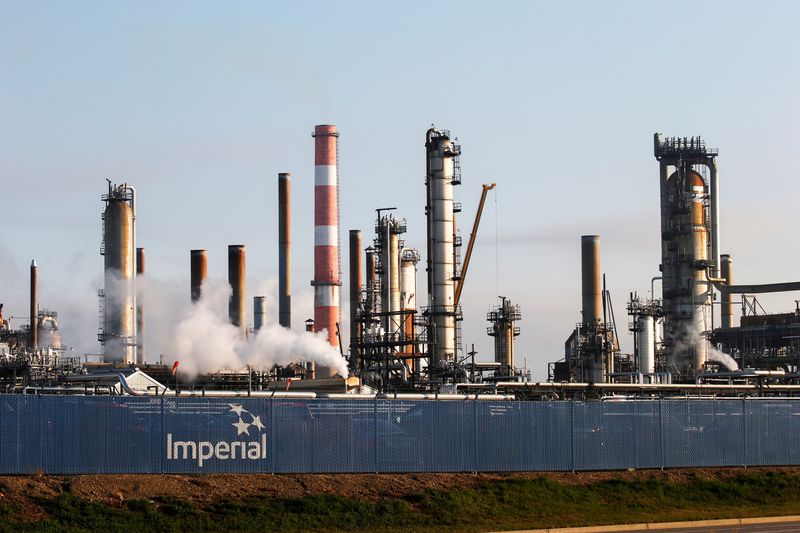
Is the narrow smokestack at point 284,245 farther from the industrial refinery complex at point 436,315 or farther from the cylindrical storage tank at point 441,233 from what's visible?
the cylindrical storage tank at point 441,233

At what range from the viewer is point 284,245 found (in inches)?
3856

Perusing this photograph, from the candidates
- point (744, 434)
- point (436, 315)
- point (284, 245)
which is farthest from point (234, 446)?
point (284, 245)

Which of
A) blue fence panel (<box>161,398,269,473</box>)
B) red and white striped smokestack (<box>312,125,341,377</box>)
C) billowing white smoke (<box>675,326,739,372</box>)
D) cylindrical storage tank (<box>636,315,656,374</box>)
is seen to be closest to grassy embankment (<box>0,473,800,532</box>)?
blue fence panel (<box>161,398,269,473</box>)

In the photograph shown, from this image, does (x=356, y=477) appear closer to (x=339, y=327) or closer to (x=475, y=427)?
(x=475, y=427)

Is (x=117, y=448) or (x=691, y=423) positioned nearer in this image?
(x=117, y=448)

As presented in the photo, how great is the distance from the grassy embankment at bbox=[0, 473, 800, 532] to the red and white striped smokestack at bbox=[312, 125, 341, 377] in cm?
4443

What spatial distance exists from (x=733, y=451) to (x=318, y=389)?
84.2ft

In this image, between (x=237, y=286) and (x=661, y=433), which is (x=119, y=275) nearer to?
(x=237, y=286)

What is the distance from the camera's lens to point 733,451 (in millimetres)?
39000

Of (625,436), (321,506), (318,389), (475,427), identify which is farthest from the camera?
(318,389)

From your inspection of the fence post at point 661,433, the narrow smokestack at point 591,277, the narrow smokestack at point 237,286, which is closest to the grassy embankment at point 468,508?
the fence post at point 661,433

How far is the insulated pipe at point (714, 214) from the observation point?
91.9m

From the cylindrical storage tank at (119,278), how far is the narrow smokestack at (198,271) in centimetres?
1439

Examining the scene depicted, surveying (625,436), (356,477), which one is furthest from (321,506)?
(625,436)
